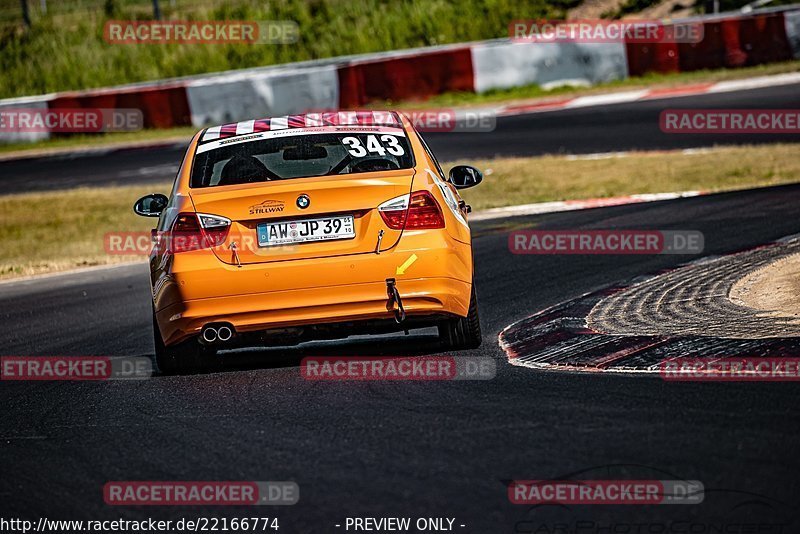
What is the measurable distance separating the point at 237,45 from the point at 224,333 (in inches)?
1213

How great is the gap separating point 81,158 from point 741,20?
13.2m

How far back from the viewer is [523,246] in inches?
482

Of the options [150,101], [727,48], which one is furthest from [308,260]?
[150,101]

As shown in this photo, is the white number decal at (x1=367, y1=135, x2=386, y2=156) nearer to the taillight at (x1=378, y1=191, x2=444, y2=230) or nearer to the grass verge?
the taillight at (x1=378, y1=191, x2=444, y2=230)

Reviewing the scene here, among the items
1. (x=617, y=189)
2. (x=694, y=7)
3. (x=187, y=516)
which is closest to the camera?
(x=187, y=516)

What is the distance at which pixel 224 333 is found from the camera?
271 inches

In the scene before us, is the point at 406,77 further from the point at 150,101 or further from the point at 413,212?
the point at 413,212

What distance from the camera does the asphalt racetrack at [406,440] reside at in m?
4.40

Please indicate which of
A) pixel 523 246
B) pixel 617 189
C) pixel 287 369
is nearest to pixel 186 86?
pixel 617 189

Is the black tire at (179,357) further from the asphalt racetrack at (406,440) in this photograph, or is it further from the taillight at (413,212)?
the taillight at (413,212)

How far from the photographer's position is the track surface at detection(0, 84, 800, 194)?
19766mm

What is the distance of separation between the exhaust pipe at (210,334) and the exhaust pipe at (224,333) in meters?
0.02

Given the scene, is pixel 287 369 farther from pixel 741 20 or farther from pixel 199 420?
pixel 741 20

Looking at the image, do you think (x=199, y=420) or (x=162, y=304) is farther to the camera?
(x=162, y=304)
